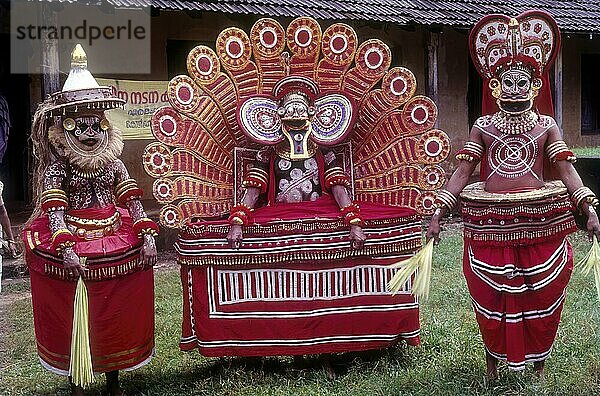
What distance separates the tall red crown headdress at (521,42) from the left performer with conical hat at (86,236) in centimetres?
195

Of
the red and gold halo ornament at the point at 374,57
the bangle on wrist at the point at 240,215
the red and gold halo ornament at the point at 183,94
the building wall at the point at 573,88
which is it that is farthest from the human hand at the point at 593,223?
the building wall at the point at 573,88

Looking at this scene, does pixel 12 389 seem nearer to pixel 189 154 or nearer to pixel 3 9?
pixel 189 154

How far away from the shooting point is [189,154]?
14.8ft

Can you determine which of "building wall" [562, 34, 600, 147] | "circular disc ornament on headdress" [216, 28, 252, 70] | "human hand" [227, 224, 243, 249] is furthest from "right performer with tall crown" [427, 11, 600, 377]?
"building wall" [562, 34, 600, 147]

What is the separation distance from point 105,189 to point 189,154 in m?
0.56

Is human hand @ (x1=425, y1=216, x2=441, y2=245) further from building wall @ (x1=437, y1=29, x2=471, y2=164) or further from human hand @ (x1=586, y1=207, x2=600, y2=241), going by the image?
building wall @ (x1=437, y1=29, x2=471, y2=164)

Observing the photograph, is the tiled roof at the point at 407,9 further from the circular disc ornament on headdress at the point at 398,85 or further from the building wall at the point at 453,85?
the circular disc ornament on headdress at the point at 398,85

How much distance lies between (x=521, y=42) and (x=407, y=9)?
22.5ft

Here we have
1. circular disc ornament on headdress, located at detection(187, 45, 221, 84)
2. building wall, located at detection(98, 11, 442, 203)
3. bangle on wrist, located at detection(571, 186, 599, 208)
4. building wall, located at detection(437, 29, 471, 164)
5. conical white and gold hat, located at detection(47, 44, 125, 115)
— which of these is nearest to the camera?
bangle on wrist, located at detection(571, 186, 599, 208)

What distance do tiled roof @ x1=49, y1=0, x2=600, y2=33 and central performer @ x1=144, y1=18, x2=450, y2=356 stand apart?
12.2 ft

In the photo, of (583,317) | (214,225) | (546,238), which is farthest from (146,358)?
(583,317)

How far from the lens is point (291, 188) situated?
15.1 ft

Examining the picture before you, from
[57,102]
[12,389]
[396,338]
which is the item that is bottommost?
[12,389]

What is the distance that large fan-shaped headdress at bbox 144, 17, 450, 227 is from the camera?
4.48m
